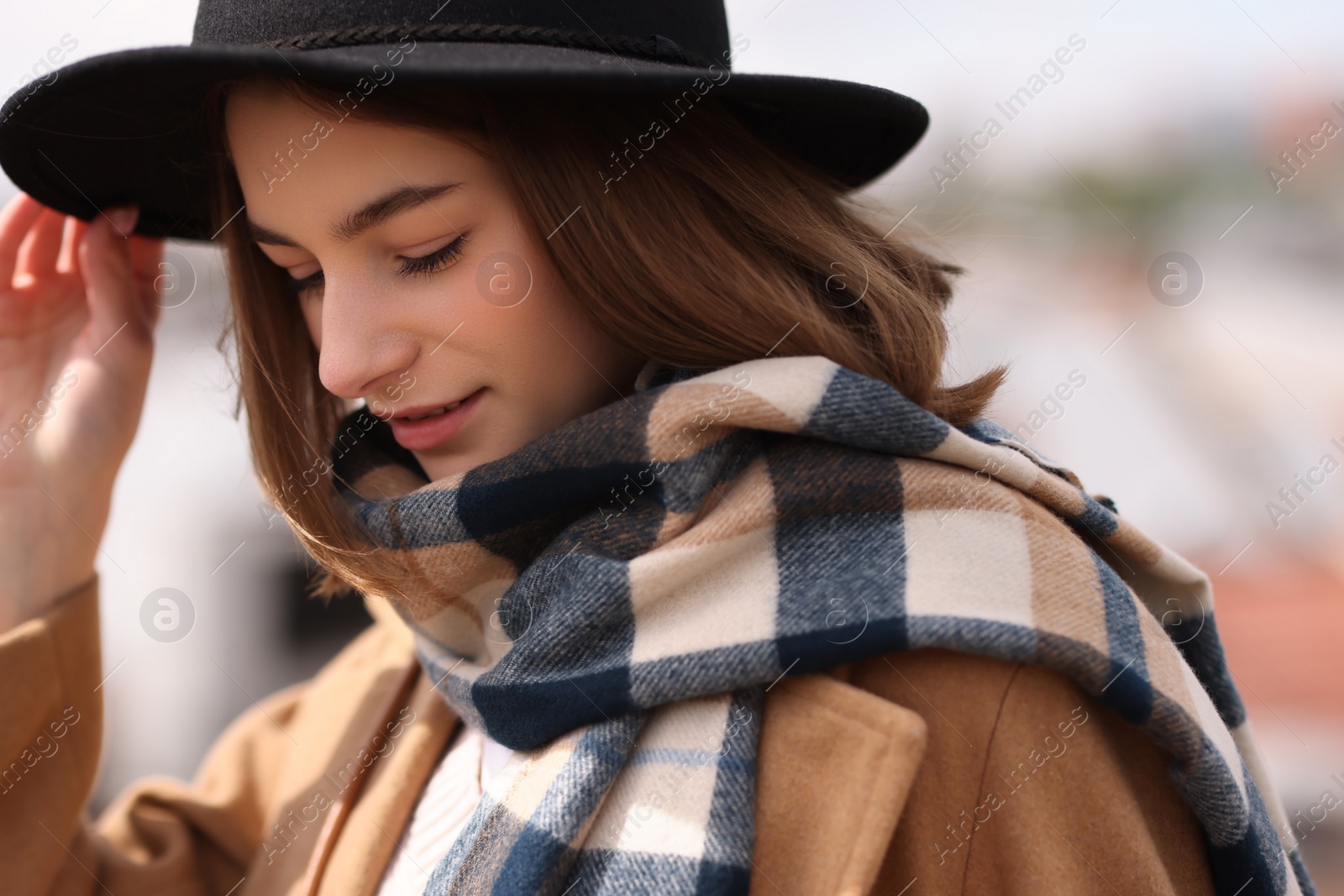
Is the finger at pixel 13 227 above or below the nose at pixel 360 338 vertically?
below

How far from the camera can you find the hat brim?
2.92 ft

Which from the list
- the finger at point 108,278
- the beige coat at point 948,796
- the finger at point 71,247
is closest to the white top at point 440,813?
the beige coat at point 948,796

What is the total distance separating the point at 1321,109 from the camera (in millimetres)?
6340

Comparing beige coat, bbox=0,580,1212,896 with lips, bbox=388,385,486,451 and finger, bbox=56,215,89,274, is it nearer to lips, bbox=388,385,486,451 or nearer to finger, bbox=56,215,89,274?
lips, bbox=388,385,486,451

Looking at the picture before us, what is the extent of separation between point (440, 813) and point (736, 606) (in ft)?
1.87

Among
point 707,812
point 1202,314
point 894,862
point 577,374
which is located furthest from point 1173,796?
point 1202,314

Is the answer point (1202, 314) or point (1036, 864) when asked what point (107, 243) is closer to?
point (1036, 864)

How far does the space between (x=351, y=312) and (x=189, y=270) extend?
0.77 meters

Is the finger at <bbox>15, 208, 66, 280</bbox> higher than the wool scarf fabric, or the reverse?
the wool scarf fabric

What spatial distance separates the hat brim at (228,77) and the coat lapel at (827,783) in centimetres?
66

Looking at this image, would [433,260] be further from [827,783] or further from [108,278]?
[108,278]

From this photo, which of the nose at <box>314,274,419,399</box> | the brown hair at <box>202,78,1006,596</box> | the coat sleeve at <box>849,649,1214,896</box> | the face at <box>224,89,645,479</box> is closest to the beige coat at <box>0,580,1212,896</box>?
the coat sleeve at <box>849,649,1214,896</box>

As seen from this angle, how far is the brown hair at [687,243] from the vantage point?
41.2 inches

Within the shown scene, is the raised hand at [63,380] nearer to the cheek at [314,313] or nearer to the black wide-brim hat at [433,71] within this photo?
the black wide-brim hat at [433,71]
